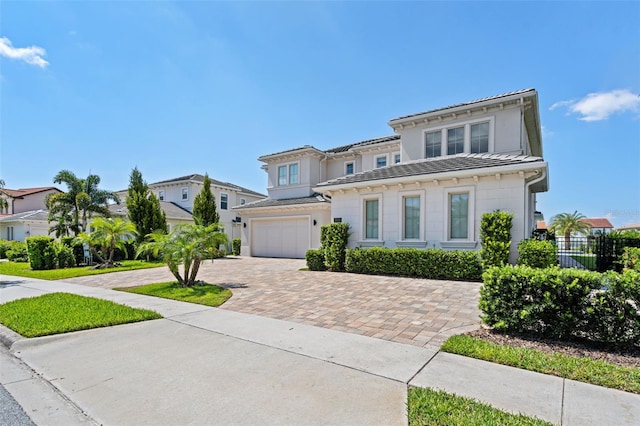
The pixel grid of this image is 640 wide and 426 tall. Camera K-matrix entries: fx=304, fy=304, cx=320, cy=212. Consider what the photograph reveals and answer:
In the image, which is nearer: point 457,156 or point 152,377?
point 152,377

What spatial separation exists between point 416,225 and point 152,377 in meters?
10.8

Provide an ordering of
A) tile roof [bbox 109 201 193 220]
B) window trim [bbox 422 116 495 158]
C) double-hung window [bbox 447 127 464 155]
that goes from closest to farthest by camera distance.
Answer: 1. window trim [bbox 422 116 495 158]
2. double-hung window [bbox 447 127 464 155]
3. tile roof [bbox 109 201 193 220]

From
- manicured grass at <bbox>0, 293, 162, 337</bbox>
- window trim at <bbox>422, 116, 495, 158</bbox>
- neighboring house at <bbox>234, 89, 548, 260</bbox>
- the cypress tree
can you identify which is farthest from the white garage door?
manicured grass at <bbox>0, 293, 162, 337</bbox>

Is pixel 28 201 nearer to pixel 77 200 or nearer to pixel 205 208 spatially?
pixel 77 200

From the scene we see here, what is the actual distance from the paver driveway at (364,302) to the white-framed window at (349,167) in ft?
32.1

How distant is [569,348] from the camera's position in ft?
13.9

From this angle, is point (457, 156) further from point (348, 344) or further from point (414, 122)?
point (348, 344)

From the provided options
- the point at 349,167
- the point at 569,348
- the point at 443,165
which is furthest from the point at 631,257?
the point at 349,167

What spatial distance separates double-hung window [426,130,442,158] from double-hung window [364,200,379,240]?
3.53 meters

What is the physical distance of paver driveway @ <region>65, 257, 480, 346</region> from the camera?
5297 millimetres

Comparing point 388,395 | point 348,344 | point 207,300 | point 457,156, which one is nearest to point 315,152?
point 457,156

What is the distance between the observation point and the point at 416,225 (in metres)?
12.5

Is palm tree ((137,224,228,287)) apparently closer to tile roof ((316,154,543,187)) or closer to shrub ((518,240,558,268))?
tile roof ((316,154,543,187))

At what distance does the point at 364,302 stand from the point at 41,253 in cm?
1688
